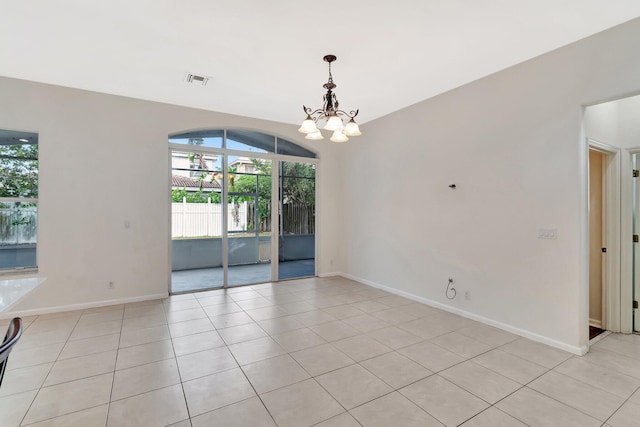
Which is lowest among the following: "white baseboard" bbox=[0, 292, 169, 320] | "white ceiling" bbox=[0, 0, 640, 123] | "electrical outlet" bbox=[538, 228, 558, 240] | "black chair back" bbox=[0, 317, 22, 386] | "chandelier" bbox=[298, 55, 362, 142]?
"white baseboard" bbox=[0, 292, 169, 320]

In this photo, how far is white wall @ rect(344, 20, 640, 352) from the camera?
113 inches

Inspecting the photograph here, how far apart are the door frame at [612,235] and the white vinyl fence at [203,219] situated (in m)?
5.08

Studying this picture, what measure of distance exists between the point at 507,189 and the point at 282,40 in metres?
2.94

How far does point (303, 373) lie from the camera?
2541 millimetres

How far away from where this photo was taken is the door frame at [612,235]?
339 cm

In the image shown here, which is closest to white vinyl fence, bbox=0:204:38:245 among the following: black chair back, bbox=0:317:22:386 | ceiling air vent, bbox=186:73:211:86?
ceiling air vent, bbox=186:73:211:86

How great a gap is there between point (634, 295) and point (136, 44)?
6.06 metres

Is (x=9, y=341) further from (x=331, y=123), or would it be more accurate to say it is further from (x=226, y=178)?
(x=226, y=178)

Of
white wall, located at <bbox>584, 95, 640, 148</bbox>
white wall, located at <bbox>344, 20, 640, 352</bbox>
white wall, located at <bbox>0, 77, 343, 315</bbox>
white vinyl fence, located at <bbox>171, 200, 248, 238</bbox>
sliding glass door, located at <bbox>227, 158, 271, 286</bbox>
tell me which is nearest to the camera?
white wall, located at <bbox>344, 20, 640, 352</bbox>

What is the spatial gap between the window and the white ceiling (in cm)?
86

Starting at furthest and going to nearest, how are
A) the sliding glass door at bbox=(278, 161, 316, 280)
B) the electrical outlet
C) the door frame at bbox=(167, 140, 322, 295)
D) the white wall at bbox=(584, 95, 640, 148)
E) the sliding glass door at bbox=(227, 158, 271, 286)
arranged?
the sliding glass door at bbox=(278, 161, 316, 280) < the sliding glass door at bbox=(227, 158, 271, 286) < the door frame at bbox=(167, 140, 322, 295) < the white wall at bbox=(584, 95, 640, 148) < the electrical outlet

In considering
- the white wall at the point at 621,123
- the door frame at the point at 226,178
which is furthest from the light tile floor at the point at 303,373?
the white wall at the point at 621,123

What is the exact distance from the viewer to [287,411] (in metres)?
2.07

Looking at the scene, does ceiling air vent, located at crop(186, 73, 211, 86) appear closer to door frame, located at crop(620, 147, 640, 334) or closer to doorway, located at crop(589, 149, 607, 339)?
doorway, located at crop(589, 149, 607, 339)
